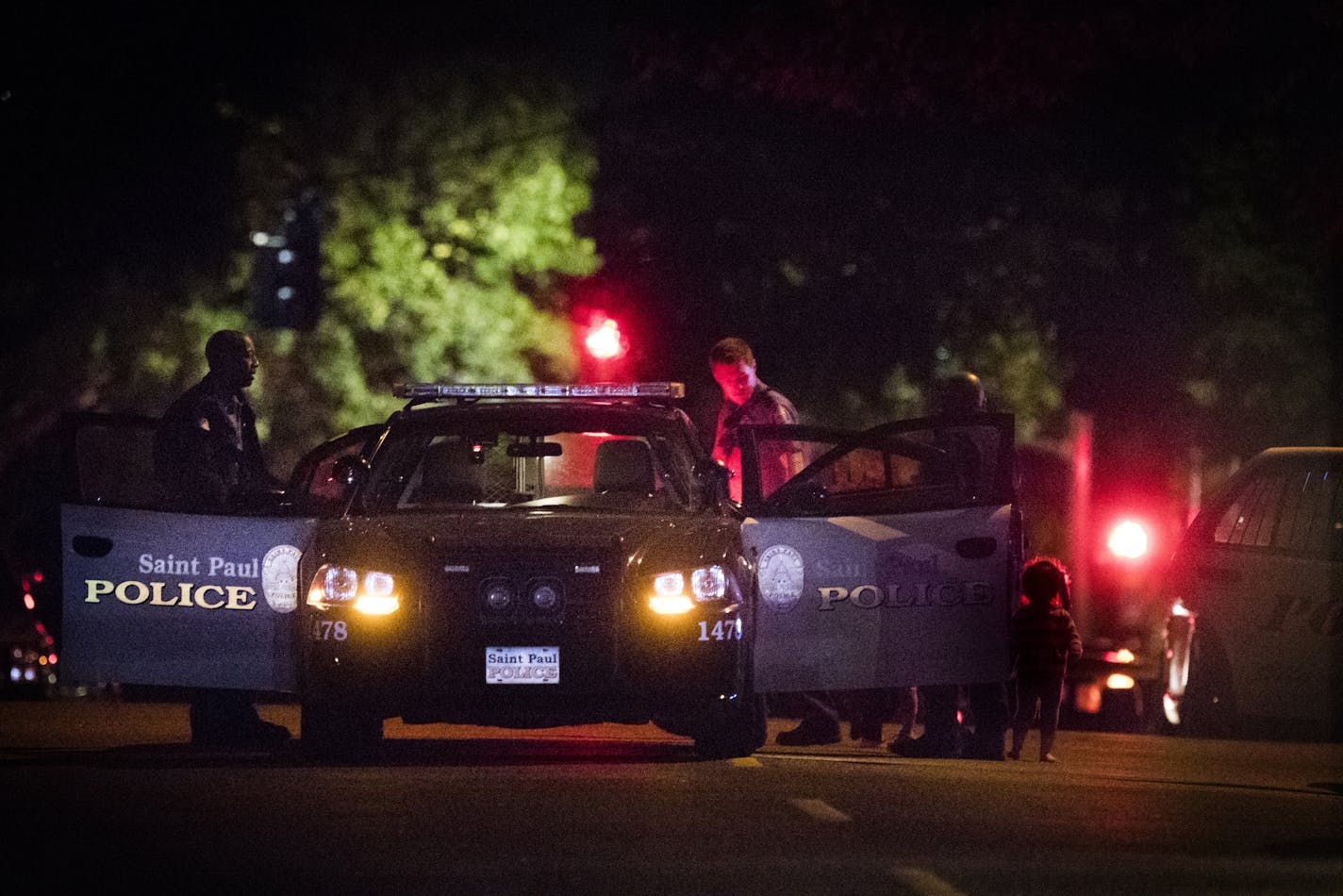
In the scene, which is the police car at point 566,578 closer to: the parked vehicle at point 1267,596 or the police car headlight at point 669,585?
the police car headlight at point 669,585

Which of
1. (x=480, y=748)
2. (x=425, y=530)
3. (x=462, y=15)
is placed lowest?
(x=480, y=748)

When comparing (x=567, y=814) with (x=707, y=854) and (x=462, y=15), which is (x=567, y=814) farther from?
(x=462, y=15)

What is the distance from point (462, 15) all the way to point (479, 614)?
2411cm

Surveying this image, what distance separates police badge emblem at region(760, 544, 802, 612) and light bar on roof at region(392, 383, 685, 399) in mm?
886

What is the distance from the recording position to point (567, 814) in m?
12.4

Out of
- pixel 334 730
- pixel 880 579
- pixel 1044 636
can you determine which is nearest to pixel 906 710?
pixel 1044 636

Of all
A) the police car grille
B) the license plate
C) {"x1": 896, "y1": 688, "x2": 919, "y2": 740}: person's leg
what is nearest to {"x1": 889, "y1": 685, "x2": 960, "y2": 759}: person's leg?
{"x1": 896, "y1": 688, "x2": 919, "y2": 740}: person's leg

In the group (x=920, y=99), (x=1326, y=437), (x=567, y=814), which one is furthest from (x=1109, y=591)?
(x=1326, y=437)

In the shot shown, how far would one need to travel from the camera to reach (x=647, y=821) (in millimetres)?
12180

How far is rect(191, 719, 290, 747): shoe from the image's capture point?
16.4 metres

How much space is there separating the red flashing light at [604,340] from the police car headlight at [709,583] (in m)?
8.75

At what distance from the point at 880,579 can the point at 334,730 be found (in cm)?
273

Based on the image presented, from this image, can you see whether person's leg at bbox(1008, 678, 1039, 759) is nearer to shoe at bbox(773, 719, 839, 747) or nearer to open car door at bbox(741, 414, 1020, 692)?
open car door at bbox(741, 414, 1020, 692)

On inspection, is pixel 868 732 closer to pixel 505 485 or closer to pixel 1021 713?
pixel 1021 713
